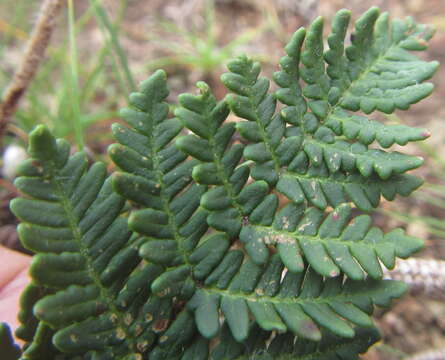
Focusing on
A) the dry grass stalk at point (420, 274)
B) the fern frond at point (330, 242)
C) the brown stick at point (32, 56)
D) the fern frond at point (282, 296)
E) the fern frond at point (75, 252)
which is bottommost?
the dry grass stalk at point (420, 274)

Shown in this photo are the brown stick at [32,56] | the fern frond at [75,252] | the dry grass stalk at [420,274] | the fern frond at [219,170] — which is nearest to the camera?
the fern frond at [75,252]

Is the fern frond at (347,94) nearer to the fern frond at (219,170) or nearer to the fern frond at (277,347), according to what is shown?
the fern frond at (219,170)

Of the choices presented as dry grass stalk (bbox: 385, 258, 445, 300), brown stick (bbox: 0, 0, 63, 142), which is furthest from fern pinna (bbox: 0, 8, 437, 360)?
brown stick (bbox: 0, 0, 63, 142)

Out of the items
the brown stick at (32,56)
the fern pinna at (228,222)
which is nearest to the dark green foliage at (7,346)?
the fern pinna at (228,222)

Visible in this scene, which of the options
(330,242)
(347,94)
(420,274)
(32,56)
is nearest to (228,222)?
(330,242)

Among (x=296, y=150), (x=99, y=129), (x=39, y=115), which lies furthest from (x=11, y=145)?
(x=296, y=150)

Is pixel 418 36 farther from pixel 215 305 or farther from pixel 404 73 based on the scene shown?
pixel 215 305

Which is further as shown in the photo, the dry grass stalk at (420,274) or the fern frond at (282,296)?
the dry grass stalk at (420,274)

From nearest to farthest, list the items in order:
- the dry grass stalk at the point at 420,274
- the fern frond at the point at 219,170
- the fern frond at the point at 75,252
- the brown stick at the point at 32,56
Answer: the fern frond at the point at 75,252 < the fern frond at the point at 219,170 < the dry grass stalk at the point at 420,274 < the brown stick at the point at 32,56

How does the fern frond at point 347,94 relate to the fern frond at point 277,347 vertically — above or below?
above
